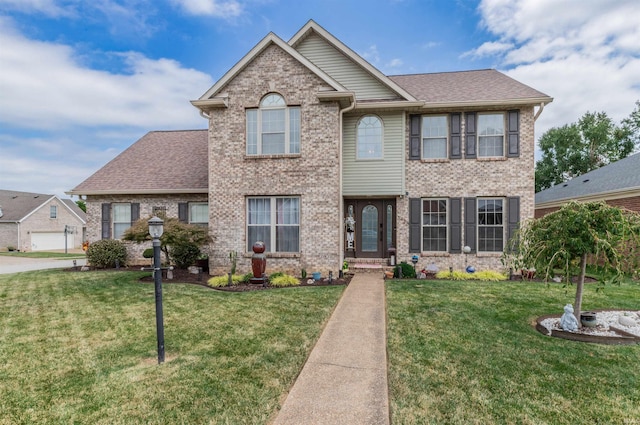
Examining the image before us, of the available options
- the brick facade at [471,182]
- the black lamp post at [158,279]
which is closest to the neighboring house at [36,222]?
the brick facade at [471,182]

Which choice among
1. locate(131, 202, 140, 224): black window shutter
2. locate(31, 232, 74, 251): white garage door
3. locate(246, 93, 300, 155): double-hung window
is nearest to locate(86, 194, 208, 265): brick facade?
locate(131, 202, 140, 224): black window shutter

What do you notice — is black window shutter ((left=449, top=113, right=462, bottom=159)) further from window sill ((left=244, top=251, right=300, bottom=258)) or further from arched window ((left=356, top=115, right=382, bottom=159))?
window sill ((left=244, top=251, right=300, bottom=258))

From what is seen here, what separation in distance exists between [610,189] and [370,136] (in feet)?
31.4

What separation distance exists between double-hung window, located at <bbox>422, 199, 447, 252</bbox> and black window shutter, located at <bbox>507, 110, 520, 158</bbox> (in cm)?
273

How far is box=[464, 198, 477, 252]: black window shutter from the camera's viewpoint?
11.2m

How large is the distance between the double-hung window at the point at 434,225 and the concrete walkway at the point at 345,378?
568 cm

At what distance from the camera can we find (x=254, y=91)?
10.4 m

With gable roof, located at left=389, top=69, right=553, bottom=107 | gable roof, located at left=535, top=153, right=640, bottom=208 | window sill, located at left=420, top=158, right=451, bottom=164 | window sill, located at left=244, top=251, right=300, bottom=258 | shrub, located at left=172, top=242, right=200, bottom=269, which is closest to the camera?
window sill, located at left=244, top=251, right=300, bottom=258

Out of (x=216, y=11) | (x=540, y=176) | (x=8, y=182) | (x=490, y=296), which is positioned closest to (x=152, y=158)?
(x=216, y=11)

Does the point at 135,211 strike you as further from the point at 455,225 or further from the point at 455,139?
the point at 455,139

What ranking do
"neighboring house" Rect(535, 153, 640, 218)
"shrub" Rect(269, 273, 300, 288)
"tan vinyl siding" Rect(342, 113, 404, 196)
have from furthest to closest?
"neighboring house" Rect(535, 153, 640, 218)
"tan vinyl siding" Rect(342, 113, 404, 196)
"shrub" Rect(269, 273, 300, 288)

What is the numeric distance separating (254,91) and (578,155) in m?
32.1

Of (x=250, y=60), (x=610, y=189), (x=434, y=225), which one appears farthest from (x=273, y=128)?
(x=610, y=189)

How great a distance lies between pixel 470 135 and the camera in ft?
36.8
